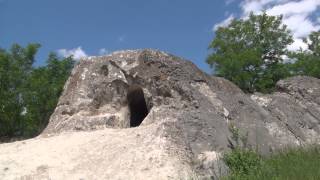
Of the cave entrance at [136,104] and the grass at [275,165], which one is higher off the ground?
the cave entrance at [136,104]

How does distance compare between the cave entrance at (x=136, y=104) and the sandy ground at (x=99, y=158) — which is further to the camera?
the cave entrance at (x=136, y=104)

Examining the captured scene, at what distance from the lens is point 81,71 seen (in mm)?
15070

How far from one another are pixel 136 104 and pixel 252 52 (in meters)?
21.7

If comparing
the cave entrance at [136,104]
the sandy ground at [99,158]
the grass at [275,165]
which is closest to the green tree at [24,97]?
the cave entrance at [136,104]

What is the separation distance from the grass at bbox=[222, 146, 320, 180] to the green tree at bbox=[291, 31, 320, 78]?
26084 mm

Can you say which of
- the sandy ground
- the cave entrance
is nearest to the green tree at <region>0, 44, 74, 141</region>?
the cave entrance

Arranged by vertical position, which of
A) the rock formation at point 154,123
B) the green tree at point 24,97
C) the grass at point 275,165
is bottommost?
the grass at point 275,165

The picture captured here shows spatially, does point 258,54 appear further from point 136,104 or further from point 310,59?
point 136,104

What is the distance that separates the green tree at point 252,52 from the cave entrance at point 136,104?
19259mm

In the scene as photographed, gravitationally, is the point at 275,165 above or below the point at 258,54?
below

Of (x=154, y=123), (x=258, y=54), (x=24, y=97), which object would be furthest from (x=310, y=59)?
(x=154, y=123)

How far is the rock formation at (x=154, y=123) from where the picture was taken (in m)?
10.9

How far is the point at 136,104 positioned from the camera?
1595cm

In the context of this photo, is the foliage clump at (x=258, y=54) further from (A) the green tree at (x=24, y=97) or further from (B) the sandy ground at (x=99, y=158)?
(B) the sandy ground at (x=99, y=158)
